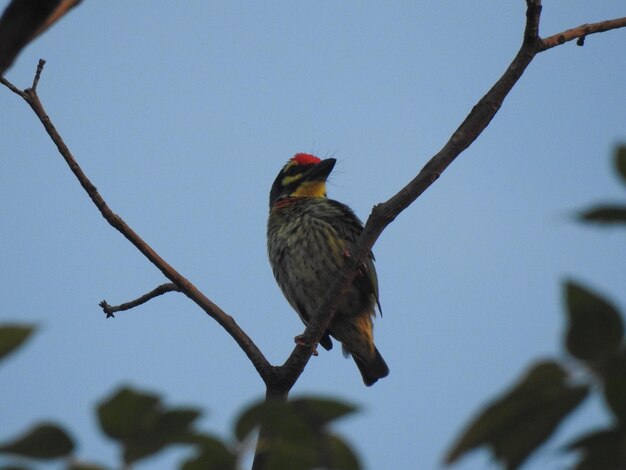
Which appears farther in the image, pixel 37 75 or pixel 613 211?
pixel 37 75

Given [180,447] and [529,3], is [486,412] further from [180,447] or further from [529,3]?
[529,3]

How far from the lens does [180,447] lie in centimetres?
108

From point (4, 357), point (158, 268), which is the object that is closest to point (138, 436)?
point (4, 357)

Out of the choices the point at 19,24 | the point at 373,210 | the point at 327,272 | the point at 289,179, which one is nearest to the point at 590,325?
the point at 19,24

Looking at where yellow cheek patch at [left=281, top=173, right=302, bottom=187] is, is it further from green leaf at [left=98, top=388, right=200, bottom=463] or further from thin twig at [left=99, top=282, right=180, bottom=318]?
green leaf at [left=98, top=388, right=200, bottom=463]

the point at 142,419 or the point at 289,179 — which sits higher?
the point at 289,179

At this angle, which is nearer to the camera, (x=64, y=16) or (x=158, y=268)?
(x=64, y=16)

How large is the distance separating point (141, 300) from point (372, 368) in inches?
115

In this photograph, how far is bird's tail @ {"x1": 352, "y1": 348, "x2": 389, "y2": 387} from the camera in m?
7.15

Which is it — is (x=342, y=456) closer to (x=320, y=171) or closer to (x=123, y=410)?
(x=123, y=410)

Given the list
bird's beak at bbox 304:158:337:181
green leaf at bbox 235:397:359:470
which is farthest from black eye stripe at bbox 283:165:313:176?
green leaf at bbox 235:397:359:470

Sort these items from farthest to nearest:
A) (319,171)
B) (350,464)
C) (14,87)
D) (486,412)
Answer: (319,171)
(14,87)
(350,464)
(486,412)

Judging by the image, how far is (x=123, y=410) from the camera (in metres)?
1.06

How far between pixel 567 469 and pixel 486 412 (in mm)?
148
